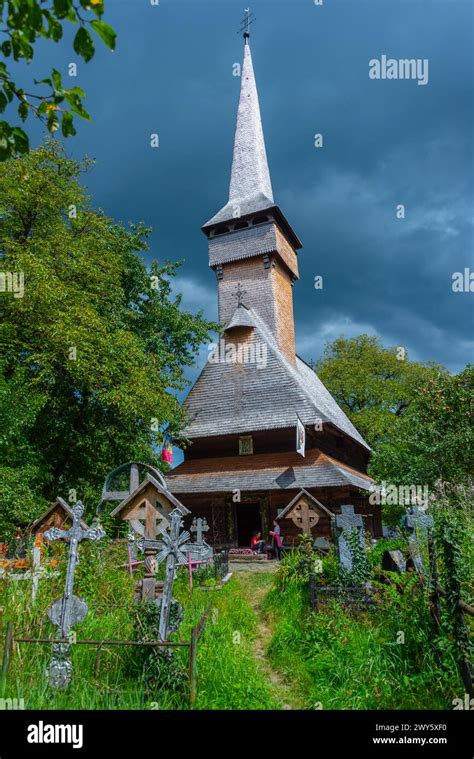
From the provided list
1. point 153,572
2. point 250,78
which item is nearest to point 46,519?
point 153,572

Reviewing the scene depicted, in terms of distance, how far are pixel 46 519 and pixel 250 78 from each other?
99.2 ft

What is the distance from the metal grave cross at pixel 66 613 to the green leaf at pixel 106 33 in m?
5.34

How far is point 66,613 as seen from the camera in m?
5.43

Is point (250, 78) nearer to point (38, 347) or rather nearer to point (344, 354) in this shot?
point (344, 354)

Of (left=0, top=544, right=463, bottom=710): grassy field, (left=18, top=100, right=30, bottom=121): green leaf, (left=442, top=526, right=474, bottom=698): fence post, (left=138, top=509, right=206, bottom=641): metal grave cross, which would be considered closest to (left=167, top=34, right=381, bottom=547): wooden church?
(left=0, top=544, right=463, bottom=710): grassy field

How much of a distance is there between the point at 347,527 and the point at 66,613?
5.38m

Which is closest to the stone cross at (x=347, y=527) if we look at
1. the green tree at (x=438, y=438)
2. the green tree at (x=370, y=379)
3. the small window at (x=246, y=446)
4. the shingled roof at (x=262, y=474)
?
the shingled roof at (x=262, y=474)

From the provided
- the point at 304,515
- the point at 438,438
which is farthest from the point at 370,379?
the point at 304,515

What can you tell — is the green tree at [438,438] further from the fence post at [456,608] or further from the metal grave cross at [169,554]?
the metal grave cross at [169,554]

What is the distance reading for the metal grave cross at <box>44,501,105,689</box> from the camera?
16.3ft

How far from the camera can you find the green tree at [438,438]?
20484 millimetres

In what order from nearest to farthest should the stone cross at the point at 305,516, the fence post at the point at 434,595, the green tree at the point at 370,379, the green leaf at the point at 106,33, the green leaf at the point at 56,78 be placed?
the green leaf at the point at 106,33 < the green leaf at the point at 56,78 < the fence post at the point at 434,595 < the stone cross at the point at 305,516 < the green tree at the point at 370,379

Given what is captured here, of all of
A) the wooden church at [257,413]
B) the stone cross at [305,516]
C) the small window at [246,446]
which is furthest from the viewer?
the small window at [246,446]
